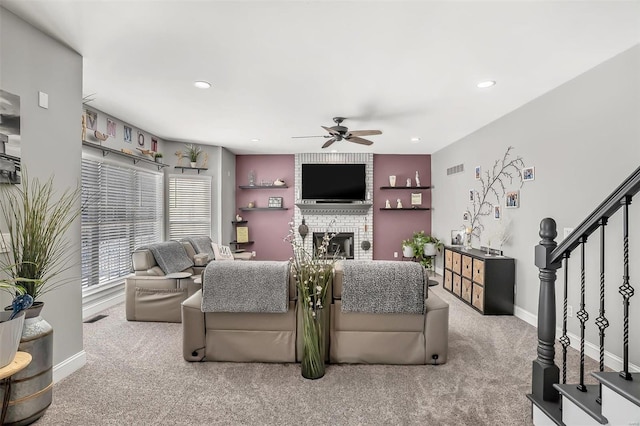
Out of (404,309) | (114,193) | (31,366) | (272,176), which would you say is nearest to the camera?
(31,366)

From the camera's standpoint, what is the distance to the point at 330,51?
8.88ft

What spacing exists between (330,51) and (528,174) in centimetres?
280

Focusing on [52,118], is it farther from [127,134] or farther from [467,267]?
[467,267]

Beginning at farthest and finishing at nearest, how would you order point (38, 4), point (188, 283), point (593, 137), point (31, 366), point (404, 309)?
1. point (188, 283)
2. point (593, 137)
3. point (404, 309)
4. point (38, 4)
5. point (31, 366)

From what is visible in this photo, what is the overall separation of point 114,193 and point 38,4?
3031 millimetres

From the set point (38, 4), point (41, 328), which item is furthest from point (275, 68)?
point (41, 328)

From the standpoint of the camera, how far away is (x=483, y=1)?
206 cm

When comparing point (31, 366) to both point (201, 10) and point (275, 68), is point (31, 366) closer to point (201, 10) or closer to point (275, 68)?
point (201, 10)

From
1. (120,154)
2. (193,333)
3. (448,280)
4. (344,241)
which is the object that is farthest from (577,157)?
(120,154)

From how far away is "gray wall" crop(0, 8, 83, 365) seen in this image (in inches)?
87.9

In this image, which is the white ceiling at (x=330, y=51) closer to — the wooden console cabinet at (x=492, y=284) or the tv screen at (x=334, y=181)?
the wooden console cabinet at (x=492, y=284)

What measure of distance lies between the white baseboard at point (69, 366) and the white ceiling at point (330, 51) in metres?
2.48

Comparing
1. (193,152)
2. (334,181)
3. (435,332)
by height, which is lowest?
(435,332)

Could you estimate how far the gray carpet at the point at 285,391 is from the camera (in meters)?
2.09
